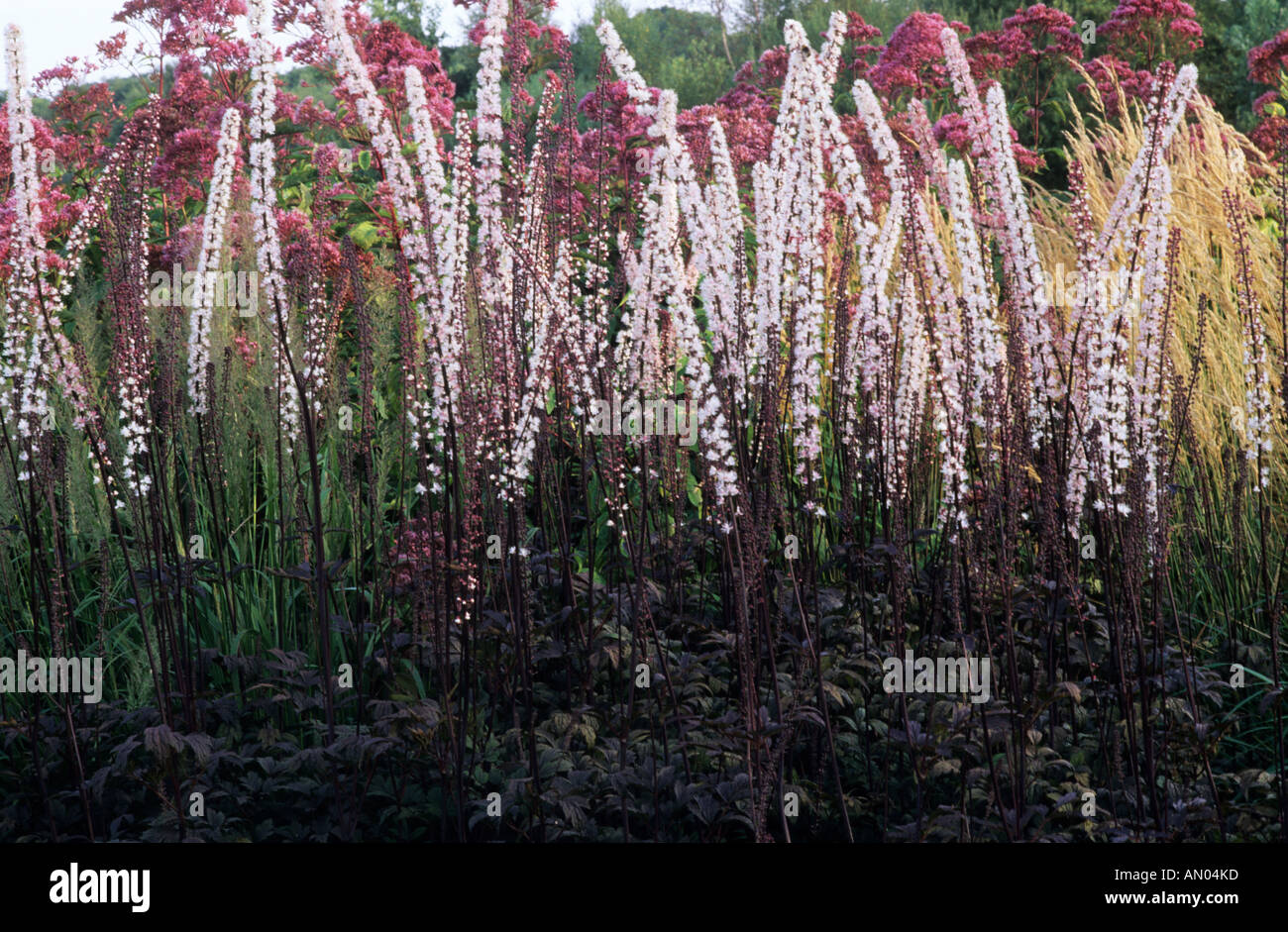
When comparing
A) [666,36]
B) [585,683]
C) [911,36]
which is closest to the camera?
[585,683]

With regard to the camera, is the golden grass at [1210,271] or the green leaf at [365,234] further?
the green leaf at [365,234]

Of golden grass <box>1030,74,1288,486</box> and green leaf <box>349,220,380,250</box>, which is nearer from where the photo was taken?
golden grass <box>1030,74,1288,486</box>

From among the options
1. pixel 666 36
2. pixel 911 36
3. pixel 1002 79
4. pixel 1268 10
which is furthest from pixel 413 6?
pixel 911 36

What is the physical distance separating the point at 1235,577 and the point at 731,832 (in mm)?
2823

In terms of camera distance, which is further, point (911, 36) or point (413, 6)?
point (413, 6)

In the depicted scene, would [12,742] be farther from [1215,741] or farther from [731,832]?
[1215,741]

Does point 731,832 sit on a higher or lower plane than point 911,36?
lower

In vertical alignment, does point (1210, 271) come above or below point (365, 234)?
below

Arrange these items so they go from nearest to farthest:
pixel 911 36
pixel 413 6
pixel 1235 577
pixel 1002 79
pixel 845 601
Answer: pixel 845 601
pixel 1235 577
pixel 911 36
pixel 1002 79
pixel 413 6

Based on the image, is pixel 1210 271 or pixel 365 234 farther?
pixel 365 234

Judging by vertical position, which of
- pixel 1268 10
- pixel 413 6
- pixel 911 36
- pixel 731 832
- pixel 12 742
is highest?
pixel 413 6

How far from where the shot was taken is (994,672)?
12.9 ft

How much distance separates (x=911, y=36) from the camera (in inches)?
338
